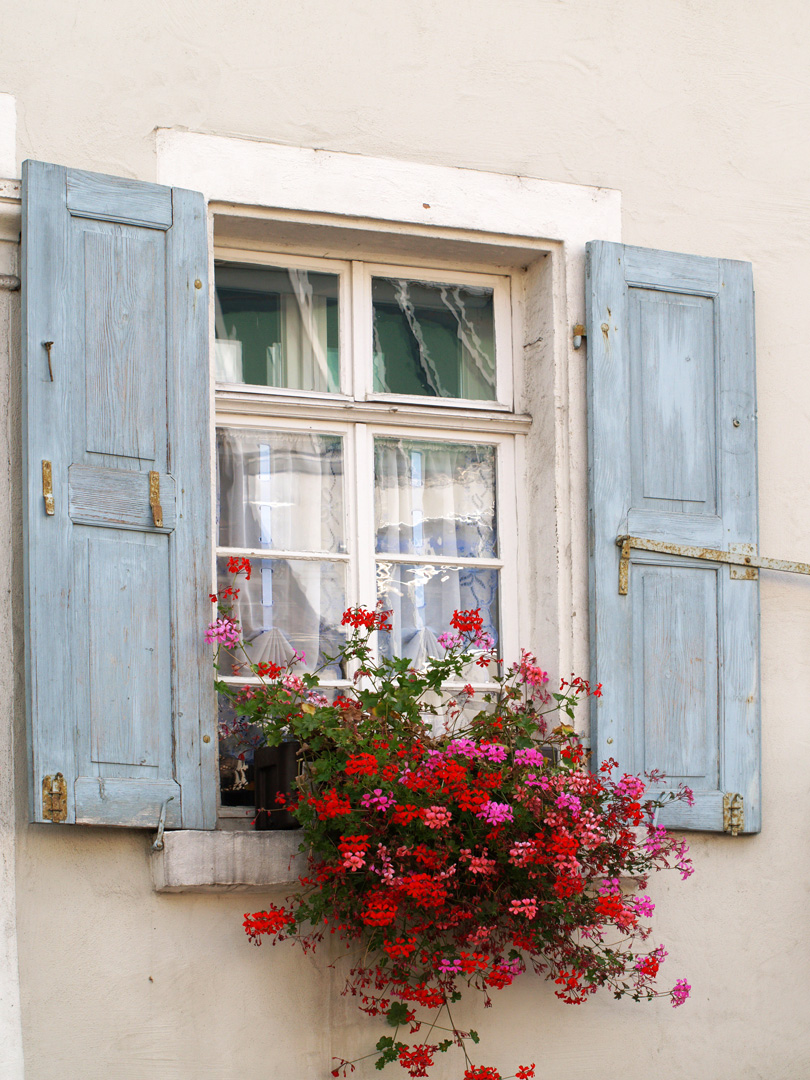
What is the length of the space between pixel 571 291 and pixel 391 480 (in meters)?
0.80

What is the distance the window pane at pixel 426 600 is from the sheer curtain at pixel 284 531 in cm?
15

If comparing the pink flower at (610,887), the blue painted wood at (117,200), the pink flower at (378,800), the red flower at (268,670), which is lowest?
the pink flower at (610,887)

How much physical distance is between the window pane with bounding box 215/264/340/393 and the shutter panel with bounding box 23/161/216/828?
37 cm

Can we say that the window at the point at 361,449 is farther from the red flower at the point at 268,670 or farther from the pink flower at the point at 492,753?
the pink flower at the point at 492,753

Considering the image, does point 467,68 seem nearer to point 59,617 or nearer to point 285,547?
point 285,547

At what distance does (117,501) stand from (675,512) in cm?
167

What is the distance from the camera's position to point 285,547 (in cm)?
468

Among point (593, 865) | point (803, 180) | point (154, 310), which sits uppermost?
point (803, 180)

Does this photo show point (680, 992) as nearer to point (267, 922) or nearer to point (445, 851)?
point (445, 851)

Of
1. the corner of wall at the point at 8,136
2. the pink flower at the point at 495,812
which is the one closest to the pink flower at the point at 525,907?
the pink flower at the point at 495,812

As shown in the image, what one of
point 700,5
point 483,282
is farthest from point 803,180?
point 483,282

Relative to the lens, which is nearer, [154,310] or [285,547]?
[154,310]

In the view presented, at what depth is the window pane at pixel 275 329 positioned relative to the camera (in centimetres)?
475

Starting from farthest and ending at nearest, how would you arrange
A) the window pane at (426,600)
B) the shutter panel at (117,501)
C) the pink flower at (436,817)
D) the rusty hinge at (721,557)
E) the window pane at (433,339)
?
1. the window pane at (433,339)
2. the window pane at (426,600)
3. the rusty hinge at (721,557)
4. the shutter panel at (117,501)
5. the pink flower at (436,817)
